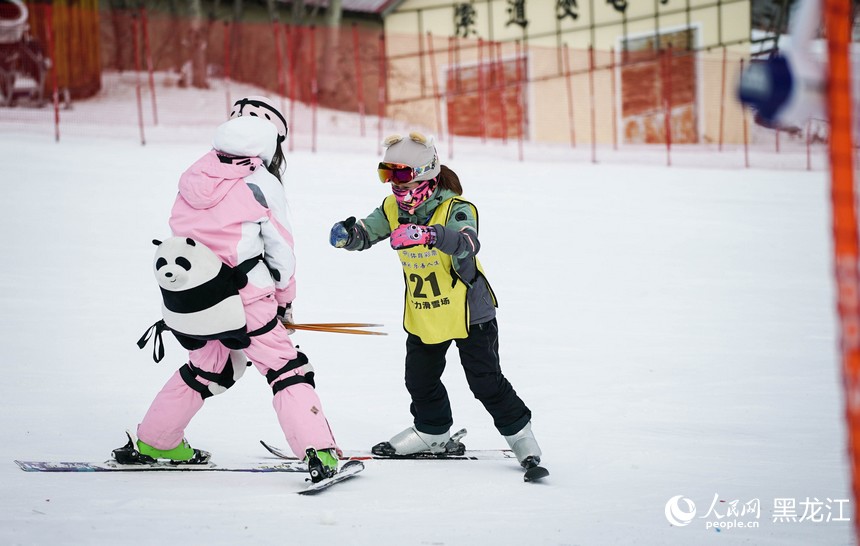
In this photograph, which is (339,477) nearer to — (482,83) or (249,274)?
(249,274)

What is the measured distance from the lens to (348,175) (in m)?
14.4

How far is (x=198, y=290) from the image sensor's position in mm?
4281

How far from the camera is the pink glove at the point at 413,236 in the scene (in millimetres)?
4387

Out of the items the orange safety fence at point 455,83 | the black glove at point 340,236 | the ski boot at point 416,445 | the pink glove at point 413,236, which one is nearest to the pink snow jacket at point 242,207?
the black glove at point 340,236

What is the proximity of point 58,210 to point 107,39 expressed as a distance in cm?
1032

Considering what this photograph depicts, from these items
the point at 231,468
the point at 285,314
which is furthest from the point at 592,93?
the point at 231,468

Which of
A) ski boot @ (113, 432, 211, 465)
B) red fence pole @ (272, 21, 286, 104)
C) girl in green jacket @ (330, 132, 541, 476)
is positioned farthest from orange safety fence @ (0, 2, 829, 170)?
ski boot @ (113, 432, 211, 465)

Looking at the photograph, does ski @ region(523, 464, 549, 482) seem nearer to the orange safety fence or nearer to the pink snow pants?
the pink snow pants

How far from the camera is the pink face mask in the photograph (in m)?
4.87

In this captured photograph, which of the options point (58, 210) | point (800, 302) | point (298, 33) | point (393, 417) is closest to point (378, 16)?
point (298, 33)

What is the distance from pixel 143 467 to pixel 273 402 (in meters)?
0.69

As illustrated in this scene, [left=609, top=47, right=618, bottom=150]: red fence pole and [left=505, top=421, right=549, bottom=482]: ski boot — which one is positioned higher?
[left=609, top=47, right=618, bottom=150]: red fence pole

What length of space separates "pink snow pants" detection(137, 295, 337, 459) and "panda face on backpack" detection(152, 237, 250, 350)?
0.42 ft

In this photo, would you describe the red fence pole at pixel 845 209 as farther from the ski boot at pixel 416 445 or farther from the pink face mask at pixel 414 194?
the ski boot at pixel 416 445
